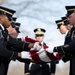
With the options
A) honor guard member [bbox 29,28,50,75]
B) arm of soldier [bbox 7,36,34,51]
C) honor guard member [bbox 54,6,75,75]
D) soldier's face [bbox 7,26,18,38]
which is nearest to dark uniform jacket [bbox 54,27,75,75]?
honor guard member [bbox 54,6,75,75]

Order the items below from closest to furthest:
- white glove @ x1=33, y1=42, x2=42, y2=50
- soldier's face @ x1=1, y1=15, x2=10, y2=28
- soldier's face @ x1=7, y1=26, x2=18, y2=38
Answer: soldier's face @ x1=1, y1=15, x2=10, y2=28, white glove @ x1=33, y1=42, x2=42, y2=50, soldier's face @ x1=7, y1=26, x2=18, y2=38

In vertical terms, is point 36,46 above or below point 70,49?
above

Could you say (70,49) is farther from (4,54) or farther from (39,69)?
(39,69)

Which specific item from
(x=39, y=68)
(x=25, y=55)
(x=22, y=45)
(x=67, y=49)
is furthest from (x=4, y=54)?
(x=39, y=68)

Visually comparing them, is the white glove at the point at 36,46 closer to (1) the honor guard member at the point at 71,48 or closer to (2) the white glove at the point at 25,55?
(2) the white glove at the point at 25,55

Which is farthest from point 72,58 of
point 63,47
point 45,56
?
point 45,56

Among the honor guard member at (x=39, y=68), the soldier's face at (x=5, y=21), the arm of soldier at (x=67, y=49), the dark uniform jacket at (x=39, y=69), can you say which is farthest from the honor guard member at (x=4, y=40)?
the dark uniform jacket at (x=39, y=69)

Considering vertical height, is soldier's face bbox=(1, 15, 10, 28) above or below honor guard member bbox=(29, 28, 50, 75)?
above

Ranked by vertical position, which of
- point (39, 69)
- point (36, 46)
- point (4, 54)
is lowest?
point (39, 69)

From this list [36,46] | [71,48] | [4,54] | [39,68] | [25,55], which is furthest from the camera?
[39,68]

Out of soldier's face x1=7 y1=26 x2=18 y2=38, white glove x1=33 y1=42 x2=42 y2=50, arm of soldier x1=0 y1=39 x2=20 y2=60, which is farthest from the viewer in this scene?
soldier's face x1=7 y1=26 x2=18 y2=38

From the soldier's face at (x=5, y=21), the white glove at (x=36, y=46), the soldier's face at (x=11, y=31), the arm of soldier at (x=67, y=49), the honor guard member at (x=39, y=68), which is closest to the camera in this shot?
the arm of soldier at (x=67, y=49)

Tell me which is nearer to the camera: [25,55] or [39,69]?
[25,55]

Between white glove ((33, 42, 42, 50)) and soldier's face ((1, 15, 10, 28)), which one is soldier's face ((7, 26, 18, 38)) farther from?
soldier's face ((1, 15, 10, 28))
